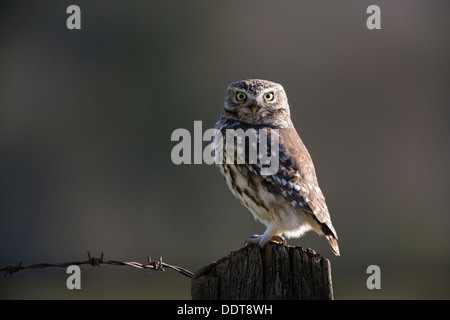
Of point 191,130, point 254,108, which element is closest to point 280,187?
point 254,108

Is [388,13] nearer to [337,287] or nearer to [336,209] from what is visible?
[336,209]

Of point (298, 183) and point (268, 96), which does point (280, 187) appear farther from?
point (268, 96)

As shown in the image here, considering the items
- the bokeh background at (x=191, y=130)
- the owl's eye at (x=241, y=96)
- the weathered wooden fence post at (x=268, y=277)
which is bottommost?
the weathered wooden fence post at (x=268, y=277)

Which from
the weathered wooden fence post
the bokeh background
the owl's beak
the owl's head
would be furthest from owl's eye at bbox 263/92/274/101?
the bokeh background

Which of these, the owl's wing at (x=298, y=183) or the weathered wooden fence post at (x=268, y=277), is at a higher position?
the owl's wing at (x=298, y=183)

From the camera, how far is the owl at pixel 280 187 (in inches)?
172

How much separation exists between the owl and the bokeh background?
6.27m

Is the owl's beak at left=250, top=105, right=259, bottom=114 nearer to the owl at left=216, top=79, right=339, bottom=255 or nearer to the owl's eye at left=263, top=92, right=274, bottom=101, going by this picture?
the owl at left=216, top=79, right=339, bottom=255

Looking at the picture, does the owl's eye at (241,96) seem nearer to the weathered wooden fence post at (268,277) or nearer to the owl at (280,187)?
the owl at (280,187)

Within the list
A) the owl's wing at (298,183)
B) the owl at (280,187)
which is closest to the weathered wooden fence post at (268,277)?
the owl at (280,187)

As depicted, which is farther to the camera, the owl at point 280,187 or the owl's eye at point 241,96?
the owl's eye at point 241,96

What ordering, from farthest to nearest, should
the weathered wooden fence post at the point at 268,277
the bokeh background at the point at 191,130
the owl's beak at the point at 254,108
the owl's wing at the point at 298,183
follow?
1. the bokeh background at the point at 191,130
2. the owl's beak at the point at 254,108
3. the owl's wing at the point at 298,183
4. the weathered wooden fence post at the point at 268,277

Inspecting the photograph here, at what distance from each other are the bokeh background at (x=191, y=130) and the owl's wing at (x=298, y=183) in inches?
250
